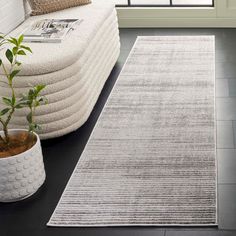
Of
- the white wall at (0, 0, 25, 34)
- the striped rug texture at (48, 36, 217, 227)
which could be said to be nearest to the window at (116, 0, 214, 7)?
the striped rug texture at (48, 36, 217, 227)

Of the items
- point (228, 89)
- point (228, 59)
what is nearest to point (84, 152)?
point (228, 89)

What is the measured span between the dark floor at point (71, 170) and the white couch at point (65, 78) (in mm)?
109

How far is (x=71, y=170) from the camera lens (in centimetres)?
303

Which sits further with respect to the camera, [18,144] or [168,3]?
[168,3]

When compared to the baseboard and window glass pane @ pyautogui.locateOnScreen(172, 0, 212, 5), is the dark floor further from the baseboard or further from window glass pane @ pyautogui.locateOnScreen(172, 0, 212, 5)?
window glass pane @ pyautogui.locateOnScreen(172, 0, 212, 5)

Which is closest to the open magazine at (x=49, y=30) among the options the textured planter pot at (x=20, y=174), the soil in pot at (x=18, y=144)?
the soil in pot at (x=18, y=144)

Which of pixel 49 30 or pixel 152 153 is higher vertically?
pixel 49 30

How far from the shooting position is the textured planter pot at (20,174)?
2.72 metres

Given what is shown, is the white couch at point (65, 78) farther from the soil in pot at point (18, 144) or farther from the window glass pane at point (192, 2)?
the window glass pane at point (192, 2)

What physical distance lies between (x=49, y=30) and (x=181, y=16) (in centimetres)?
168

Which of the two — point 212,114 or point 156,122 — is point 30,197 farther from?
point 212,114

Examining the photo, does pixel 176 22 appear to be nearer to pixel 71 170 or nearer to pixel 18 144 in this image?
pixel 71 170

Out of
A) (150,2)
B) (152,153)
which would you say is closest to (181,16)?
(150,2)

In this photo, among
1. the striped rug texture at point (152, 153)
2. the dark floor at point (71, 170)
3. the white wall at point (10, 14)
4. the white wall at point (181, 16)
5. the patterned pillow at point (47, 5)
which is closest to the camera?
the dark floor at point (71, 170)
